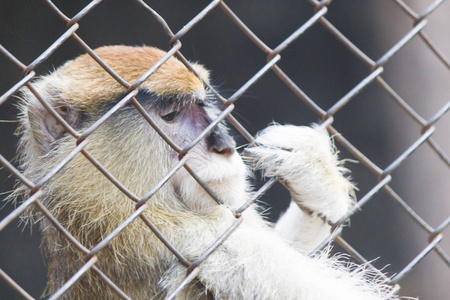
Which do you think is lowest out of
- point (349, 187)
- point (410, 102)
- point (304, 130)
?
point (410, 102)

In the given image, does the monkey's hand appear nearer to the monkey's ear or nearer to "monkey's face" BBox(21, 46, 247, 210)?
"monkey's face" BBox(21, 46, 247, 210)

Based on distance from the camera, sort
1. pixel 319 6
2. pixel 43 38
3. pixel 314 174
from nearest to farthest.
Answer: pixel 319 6 < pixel 314 174 < pixel 43 38

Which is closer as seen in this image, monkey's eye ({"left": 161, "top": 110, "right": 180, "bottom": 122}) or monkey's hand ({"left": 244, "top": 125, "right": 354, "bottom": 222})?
monkey's hand ({"left": 244, "top": 125, "right": 354, "bottom": 222})

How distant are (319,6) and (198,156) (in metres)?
0.76

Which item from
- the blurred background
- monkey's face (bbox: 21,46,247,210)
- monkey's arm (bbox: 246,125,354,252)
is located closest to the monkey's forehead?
monkey's face (bbox: 21,46,247,210)

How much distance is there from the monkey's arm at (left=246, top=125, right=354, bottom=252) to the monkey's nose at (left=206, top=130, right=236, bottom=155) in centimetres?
15

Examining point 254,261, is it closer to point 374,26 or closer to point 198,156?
point 198,156

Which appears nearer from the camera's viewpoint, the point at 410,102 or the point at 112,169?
the point at 112,169

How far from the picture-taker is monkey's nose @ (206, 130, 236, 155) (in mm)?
2238

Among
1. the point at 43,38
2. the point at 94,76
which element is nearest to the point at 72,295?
the point at 94,76

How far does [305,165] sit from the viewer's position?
2.13 meters

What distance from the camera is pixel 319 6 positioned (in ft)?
6.24

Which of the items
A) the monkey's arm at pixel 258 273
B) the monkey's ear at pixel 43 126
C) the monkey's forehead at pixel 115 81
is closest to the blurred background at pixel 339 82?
the monkey's forehead at pixel 115 81

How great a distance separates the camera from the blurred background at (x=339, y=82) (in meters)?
5.02
